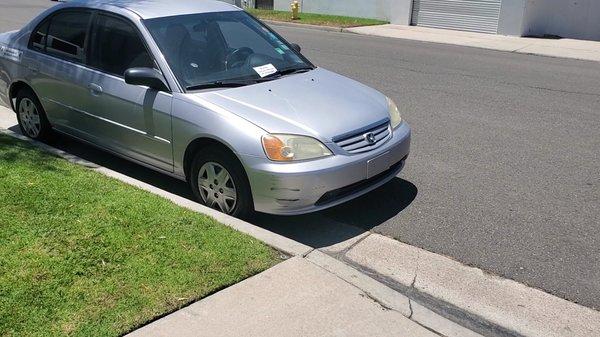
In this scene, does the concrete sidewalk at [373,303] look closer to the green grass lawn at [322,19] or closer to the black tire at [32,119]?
the black tire at [32,119]

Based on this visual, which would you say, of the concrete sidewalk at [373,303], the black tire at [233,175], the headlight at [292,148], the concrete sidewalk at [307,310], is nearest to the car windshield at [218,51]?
the black tire at [233,175]

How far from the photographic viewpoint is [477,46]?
53.5ft

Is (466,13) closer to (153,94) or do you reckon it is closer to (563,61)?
(563,61)

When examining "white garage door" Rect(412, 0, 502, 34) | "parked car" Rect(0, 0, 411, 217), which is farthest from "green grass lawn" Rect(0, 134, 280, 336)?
"white garage door" Rect(412, 0, 502, 34)

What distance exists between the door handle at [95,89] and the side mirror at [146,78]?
0.61 meters

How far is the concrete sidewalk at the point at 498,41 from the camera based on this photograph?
608 inches

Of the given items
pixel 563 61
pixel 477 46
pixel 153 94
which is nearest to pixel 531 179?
pixel 153 94

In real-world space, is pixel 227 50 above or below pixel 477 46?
above

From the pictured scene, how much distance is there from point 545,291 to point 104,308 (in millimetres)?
2701

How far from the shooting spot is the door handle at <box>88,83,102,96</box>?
5367mm

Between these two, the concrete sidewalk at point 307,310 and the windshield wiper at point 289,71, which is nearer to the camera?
the concrete sidewalk at point 307,310

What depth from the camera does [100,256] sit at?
12.3 ft

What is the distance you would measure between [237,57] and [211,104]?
34.6 inches

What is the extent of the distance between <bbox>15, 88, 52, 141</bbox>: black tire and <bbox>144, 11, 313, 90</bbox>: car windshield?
6.04 ft
